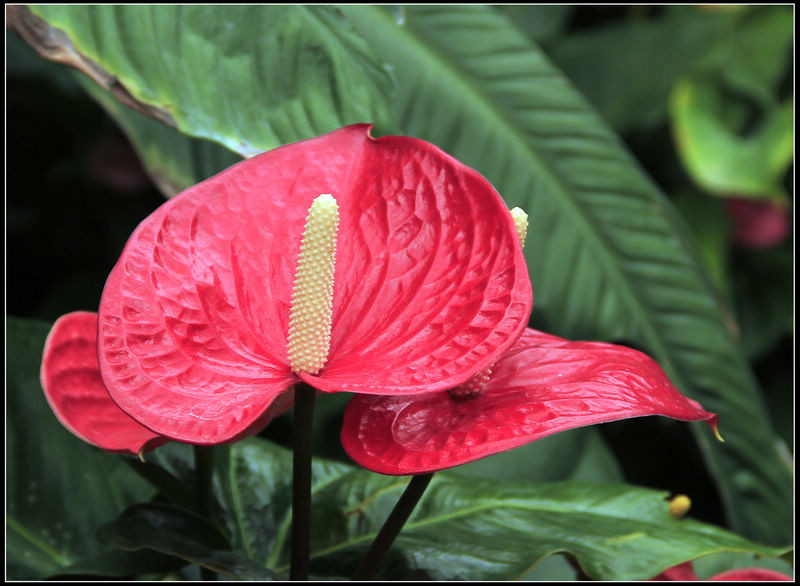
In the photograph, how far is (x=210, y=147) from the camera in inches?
24.4

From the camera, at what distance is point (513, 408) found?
0.99ft

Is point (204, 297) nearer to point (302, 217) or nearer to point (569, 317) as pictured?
point (302, 217)


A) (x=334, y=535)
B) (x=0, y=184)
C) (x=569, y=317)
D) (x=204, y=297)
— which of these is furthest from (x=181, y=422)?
(x=0, y=184)

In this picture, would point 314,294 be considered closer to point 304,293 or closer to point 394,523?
point 304,293

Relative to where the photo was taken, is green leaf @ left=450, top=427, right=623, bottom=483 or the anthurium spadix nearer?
the anthurium spadix

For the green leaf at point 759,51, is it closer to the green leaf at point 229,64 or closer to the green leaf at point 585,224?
the green leaf at point 585,224

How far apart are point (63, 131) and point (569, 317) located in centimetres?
73

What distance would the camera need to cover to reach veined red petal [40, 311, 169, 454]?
0.38m

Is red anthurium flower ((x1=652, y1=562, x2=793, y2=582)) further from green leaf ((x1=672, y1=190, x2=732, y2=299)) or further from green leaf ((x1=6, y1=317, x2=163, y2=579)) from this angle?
green leaf ((x1=672, y1=190, x2=732, y2=299))

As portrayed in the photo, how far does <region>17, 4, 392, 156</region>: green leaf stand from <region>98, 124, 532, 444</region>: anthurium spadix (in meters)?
0.15

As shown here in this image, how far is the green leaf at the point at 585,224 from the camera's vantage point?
0.67 m

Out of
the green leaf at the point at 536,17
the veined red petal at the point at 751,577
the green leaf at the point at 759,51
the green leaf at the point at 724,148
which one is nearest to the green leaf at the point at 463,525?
the veined red petal at the point at 751,577

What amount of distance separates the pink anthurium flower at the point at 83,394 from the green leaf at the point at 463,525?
0.09 meters

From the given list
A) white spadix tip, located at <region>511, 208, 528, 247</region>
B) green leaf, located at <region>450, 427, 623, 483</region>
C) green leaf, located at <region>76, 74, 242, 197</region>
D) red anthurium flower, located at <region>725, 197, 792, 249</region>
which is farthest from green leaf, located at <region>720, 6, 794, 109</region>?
white spadix tip, located at <region>511, 208, 528, 247</region>
